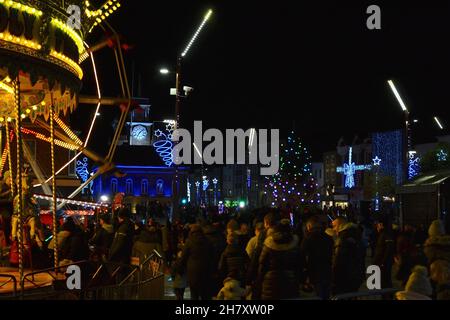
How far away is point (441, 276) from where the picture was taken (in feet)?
27.2

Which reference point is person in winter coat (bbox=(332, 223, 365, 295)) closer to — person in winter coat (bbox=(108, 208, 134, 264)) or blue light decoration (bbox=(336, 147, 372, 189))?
person in winter coat (bbox=(108, 208, 134, 264))

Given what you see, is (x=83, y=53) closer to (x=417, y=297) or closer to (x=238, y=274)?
(x=238, y=274)

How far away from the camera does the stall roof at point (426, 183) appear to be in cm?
2544

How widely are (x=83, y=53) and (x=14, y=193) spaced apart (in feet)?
11.2

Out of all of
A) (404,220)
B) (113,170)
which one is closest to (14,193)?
(113,170)

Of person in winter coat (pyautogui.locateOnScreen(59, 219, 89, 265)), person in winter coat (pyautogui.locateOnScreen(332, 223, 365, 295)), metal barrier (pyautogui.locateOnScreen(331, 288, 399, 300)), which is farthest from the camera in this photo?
person in winter coat (pyautogui.locateOnScreen(59, 219, 89, 265))

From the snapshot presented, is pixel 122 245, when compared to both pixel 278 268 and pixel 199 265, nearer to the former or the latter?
pixel 199 265

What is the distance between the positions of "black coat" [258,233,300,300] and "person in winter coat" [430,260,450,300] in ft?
6.01

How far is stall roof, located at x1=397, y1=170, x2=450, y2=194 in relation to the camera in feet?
83.5

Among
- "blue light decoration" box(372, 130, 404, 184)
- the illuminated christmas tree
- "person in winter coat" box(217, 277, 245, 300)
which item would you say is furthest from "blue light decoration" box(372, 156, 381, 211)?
"person in winter coat" box(217, 277, 245, 300)

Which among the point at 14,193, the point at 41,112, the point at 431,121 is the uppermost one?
the point at 431,121

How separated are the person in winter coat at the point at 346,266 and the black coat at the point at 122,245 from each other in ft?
14.5

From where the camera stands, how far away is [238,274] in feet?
33.6

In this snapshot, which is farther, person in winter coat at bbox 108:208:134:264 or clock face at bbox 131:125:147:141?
clock face at bbox 131:125:147:141
